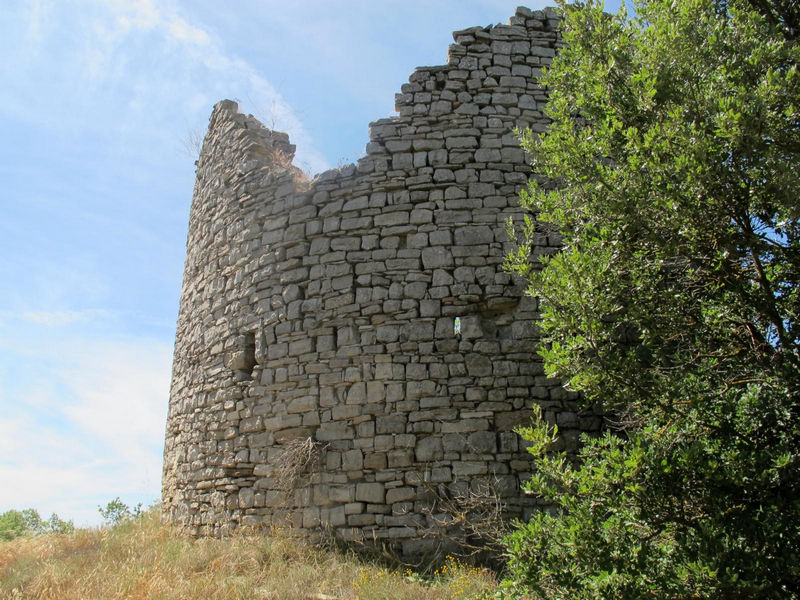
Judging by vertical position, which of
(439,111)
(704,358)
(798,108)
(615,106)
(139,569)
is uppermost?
(439,111)

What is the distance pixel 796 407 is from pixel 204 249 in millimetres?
7044

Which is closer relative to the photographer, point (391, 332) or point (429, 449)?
point (429, 449)

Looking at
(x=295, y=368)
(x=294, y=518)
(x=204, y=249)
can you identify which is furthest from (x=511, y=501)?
(x=204, y=249)

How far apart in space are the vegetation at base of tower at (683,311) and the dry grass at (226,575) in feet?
4.52

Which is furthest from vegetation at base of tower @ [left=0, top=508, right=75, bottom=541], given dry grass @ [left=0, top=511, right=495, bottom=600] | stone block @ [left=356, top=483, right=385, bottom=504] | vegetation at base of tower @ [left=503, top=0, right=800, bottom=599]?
vegetation at base of tower @ [left=503, top=0, right=800, bottom=599]

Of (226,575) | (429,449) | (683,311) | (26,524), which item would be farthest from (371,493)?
(26,524)

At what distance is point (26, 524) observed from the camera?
1167 centimetres

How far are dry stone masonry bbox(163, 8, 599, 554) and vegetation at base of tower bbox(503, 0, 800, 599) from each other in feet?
5.13

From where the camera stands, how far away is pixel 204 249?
8906 mm

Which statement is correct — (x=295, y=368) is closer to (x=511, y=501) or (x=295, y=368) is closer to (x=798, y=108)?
(x=511, y=501)

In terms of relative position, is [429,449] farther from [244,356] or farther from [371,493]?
[244,356]

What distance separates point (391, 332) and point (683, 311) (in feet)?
9.31

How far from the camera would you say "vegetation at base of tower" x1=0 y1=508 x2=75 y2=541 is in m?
10.3

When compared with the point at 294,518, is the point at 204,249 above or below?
above
